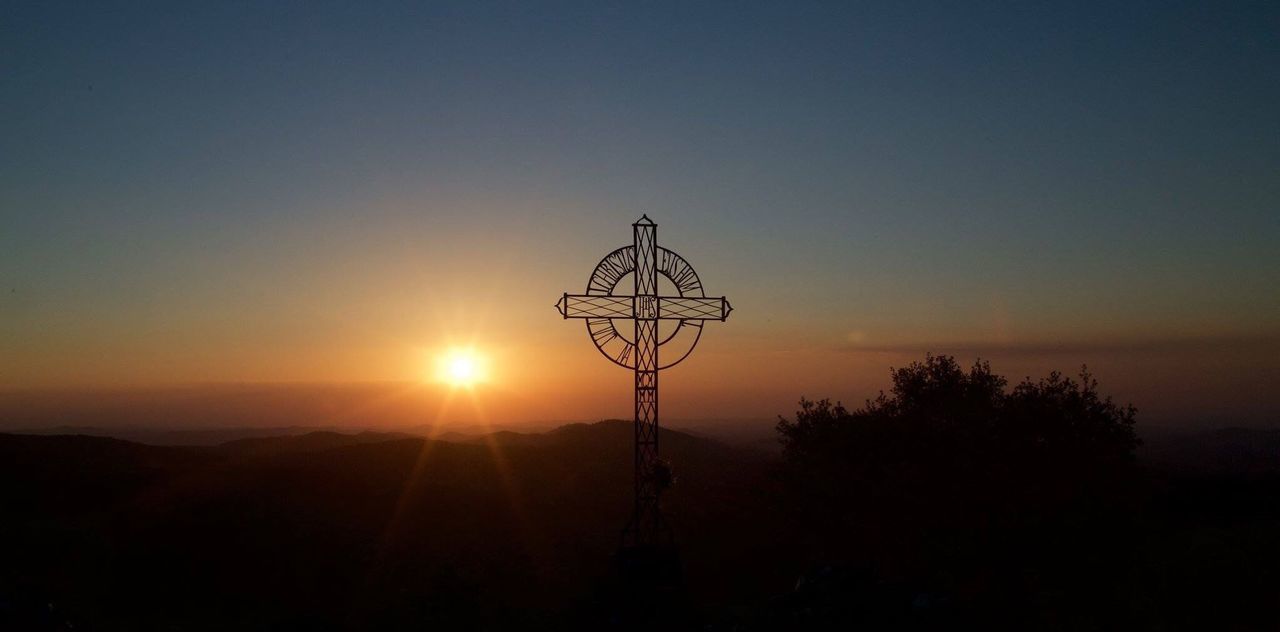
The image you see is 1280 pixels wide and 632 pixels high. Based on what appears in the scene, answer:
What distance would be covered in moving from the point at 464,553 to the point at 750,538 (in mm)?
14797

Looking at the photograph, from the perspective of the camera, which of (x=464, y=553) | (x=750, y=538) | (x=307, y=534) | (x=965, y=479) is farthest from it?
(x=750, y=538)

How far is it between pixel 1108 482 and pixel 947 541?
20.9 ft

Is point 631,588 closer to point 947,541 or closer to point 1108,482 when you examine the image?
point 947,541

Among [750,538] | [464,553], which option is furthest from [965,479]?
[464,553]

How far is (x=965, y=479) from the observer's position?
31875 millimetres

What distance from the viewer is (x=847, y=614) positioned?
20578 millimetres

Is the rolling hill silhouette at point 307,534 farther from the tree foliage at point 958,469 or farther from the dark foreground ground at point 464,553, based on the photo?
the tree foliage at point 958,469

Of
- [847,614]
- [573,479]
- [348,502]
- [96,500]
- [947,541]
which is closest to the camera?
[847,614]

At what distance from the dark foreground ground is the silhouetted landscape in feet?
0.46

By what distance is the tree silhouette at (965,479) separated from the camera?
29.1 meters

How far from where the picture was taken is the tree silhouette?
29.1 metres

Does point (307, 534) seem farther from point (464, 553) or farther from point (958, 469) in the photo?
point (958, 469)

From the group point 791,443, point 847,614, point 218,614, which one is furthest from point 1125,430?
point 218,614

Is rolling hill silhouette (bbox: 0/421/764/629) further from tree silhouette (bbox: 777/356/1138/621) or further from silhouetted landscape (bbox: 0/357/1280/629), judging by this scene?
tree silhouette (bbox: 777/356/1138/621)
